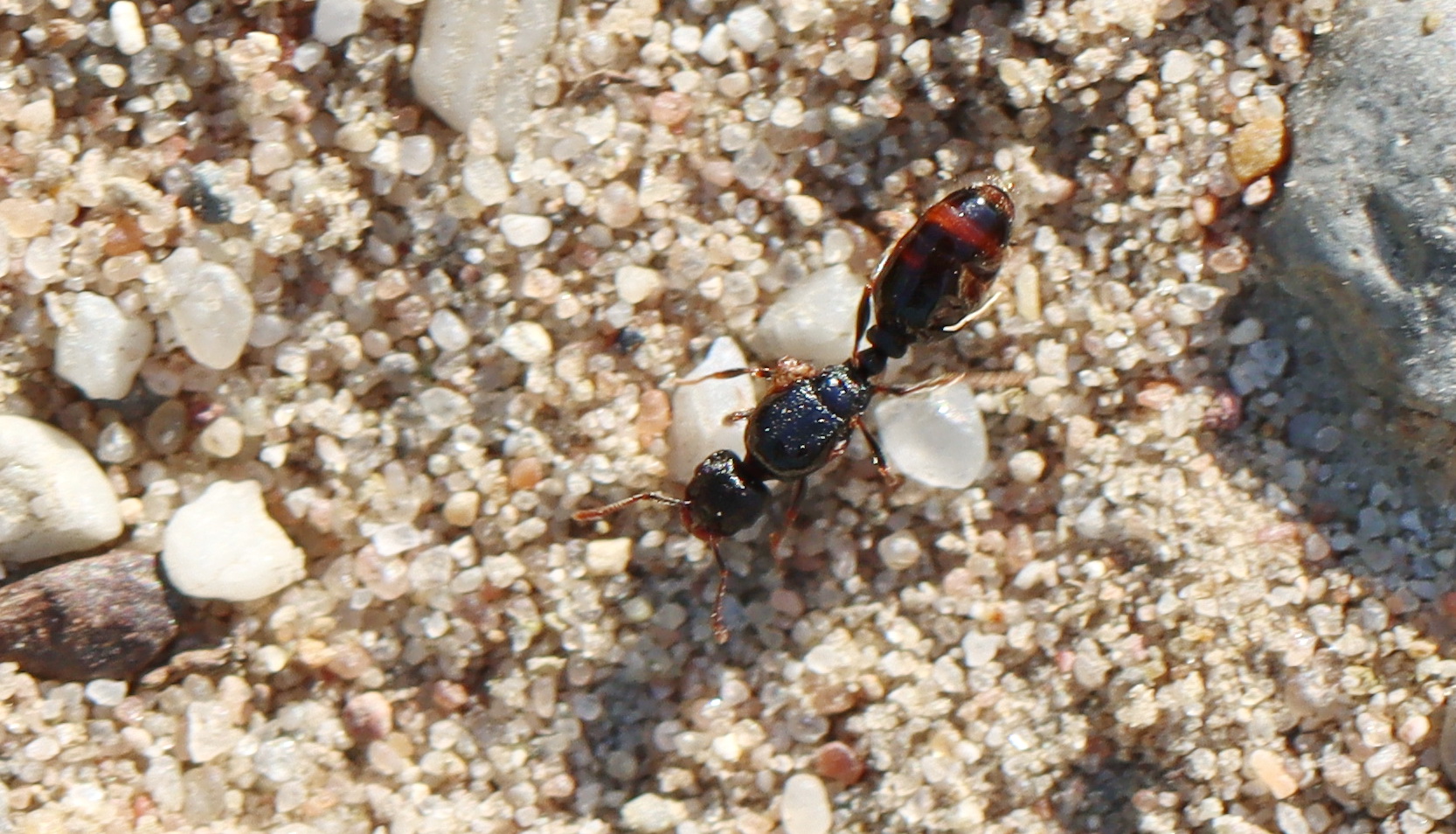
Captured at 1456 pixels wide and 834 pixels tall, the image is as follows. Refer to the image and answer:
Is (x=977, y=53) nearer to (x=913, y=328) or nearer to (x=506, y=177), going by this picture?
(x=913, y=328)

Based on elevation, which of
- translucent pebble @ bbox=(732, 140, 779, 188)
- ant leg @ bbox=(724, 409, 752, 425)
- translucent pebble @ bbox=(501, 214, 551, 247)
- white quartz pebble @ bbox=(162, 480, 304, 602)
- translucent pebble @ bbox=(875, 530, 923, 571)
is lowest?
white quartz pebble @ bbox=(162, 480, 304, 602)

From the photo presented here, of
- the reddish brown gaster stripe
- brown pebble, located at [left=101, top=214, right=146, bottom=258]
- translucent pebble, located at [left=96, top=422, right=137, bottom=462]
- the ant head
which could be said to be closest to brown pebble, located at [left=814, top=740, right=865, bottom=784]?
the ant head

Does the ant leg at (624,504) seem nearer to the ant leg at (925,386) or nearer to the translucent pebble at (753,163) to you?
the ant leg at (925,386)

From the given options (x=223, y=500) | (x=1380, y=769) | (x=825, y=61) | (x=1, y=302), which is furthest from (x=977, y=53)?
(x=1, y=302)

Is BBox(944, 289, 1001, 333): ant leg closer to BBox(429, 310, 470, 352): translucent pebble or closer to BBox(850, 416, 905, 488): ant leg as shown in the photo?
BBox(850, 416, 905, 488): ant leg

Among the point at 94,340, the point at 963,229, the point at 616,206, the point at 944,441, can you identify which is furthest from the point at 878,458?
the point at 94,340

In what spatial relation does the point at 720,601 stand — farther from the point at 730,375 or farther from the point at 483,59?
the point at 483,59

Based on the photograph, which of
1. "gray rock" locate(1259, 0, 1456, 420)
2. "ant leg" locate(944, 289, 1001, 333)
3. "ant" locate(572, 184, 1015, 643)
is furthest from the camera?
"ant leg" locate(944, 289, 1001, 333)
